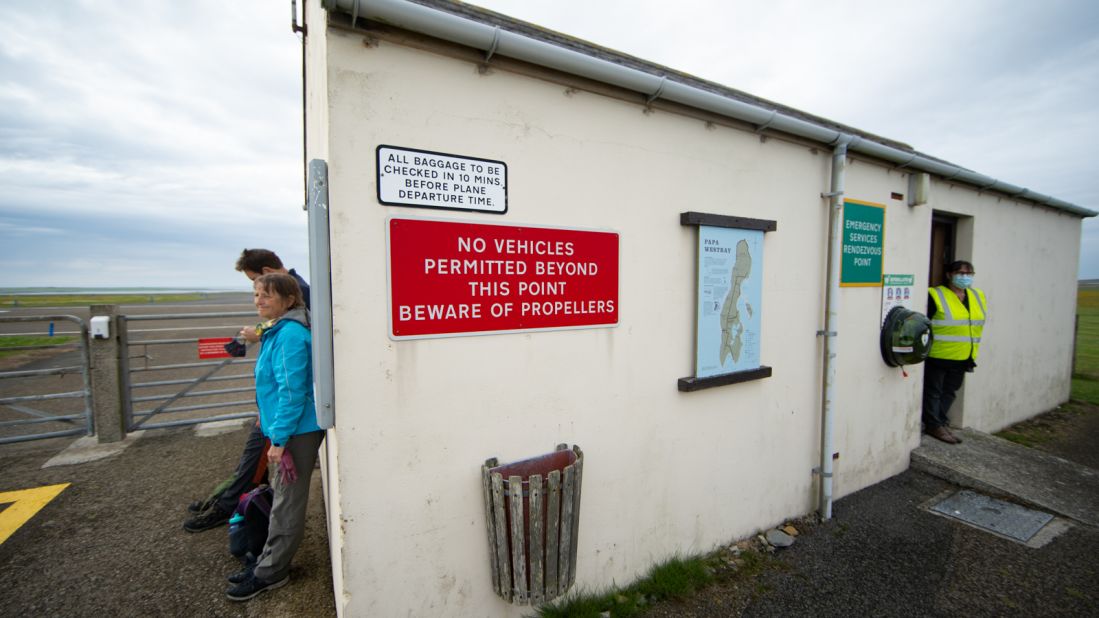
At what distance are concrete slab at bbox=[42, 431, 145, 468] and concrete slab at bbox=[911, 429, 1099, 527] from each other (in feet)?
27.4

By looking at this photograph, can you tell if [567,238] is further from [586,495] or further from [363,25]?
[586,495]

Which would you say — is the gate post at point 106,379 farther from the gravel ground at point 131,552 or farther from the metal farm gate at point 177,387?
the gravel ground at point 131,552

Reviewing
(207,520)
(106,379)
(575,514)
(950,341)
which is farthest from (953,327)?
(106,379)

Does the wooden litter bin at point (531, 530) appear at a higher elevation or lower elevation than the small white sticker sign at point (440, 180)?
lower

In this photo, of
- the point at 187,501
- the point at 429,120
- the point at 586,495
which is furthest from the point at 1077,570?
the point at 187,501

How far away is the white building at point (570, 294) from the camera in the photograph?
6.73 ft

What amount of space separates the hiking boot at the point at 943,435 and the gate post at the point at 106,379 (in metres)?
9.12

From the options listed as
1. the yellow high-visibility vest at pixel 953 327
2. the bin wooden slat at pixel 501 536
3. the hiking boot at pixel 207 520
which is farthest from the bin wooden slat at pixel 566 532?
the yellow high-visibility vest at pixel 953 327

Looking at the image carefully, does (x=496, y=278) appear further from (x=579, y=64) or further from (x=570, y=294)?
(x=579, y=64)

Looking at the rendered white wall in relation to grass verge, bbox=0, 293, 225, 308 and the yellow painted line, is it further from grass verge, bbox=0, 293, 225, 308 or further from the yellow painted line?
grass verge, bbox=0, 293, 225, 308

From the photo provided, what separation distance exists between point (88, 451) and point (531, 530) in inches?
201

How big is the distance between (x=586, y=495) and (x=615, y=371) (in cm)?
78

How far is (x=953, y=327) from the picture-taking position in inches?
197

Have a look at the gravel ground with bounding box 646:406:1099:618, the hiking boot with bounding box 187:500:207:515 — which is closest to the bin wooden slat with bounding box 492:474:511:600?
the gravel ground with bounding box 646:406:1099:618
